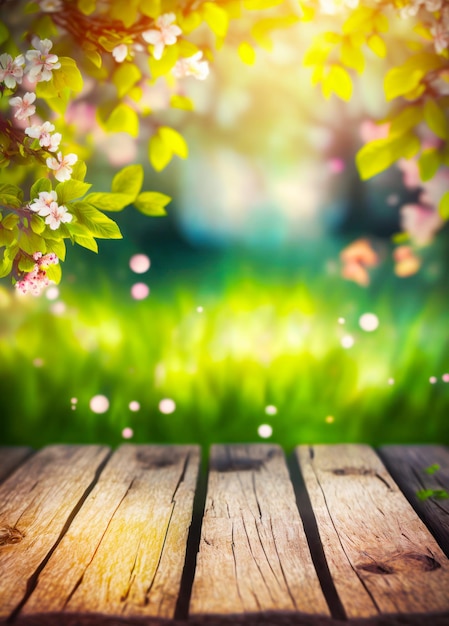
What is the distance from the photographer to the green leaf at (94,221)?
4.92ft

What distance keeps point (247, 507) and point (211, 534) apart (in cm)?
18

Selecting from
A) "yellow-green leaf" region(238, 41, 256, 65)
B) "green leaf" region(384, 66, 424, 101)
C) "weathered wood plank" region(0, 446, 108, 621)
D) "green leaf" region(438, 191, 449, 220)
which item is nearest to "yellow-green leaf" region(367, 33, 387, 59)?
"green leaf" region(384, 66, 424, 101)

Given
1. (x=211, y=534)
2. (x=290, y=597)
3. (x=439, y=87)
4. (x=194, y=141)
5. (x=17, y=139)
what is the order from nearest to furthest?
(x=290, y=597), (x=211, y=534), (x=17, y=139), (x=439, y=87), (x=194, y=141)

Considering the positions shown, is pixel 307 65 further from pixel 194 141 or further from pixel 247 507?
pixel 247 507

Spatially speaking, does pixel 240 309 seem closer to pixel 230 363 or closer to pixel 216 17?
pixel 230 363

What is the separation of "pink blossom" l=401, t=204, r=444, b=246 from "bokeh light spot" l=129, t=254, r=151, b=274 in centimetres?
87

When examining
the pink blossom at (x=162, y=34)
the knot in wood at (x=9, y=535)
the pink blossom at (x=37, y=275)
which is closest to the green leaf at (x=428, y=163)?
the pink blossom at (x=162, y=34)

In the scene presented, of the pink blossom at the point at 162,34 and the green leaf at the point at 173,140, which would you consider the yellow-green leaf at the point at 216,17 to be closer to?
the pink blossom at the point at 162,34

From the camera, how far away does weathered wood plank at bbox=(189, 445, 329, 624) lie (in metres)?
1.08

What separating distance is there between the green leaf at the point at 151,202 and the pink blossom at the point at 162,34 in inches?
17.5

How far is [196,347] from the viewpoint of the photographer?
6.85 ft

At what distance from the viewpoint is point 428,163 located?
6.40ft

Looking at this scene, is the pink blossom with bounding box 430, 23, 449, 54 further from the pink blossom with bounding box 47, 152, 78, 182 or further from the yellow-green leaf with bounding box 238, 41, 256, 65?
the pink blossom with bounding box 47, 152, 78, 182

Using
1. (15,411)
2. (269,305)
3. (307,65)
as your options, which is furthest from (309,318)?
(15,411)
